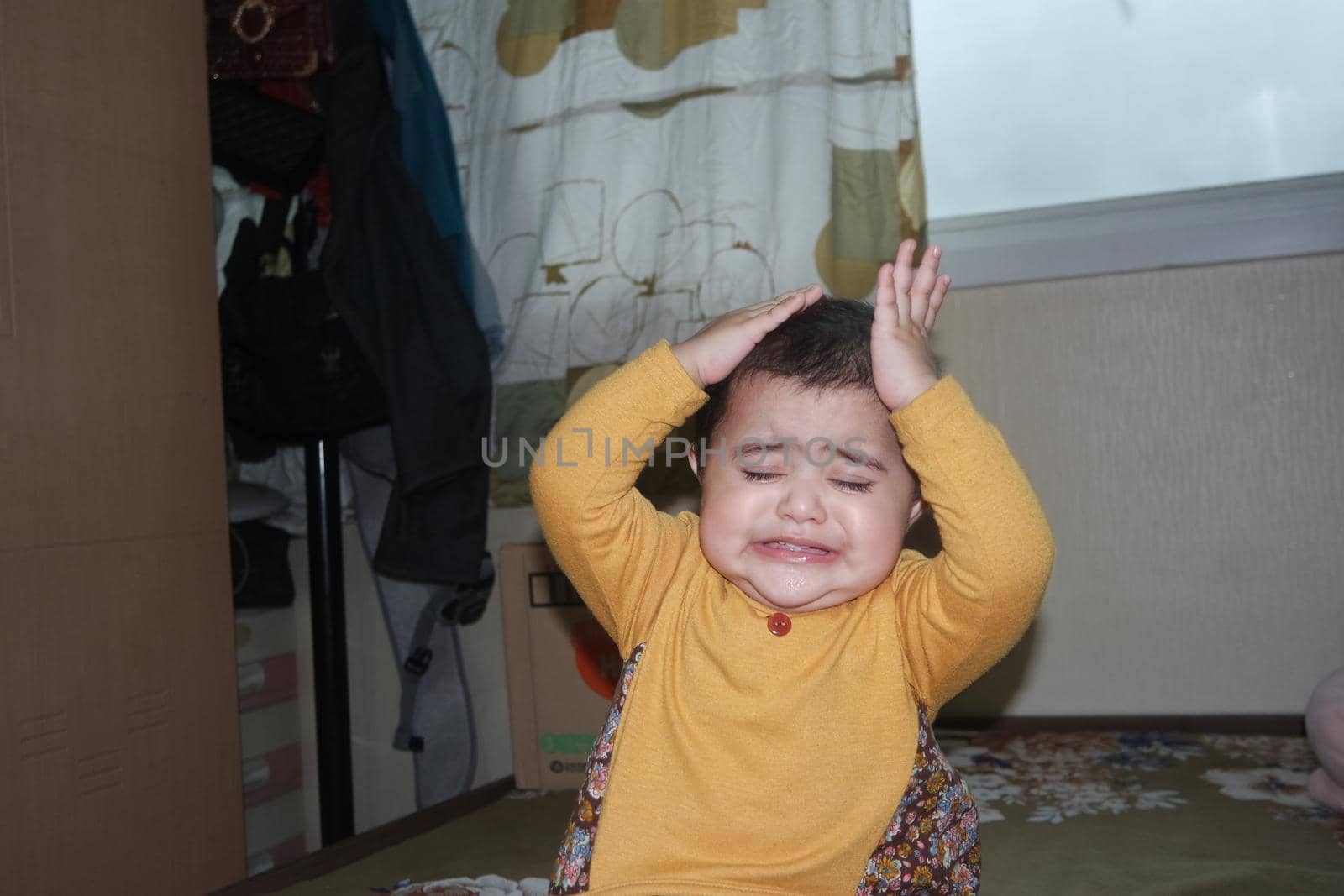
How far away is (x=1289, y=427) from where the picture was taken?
4.93ft

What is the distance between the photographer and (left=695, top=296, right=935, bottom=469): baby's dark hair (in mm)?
862

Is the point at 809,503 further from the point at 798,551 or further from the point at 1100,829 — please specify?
the point at 1100,829

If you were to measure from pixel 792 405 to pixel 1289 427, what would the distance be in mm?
991

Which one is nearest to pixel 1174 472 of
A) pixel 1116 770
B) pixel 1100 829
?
pixel 1116 770

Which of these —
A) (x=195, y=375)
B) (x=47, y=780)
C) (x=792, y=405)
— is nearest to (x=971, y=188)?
(x=792, y=405)

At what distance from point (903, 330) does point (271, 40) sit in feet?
3.95

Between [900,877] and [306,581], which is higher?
[306,581]

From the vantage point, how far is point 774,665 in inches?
33.8

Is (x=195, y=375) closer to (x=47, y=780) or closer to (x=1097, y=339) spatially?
(x=47, y=780)

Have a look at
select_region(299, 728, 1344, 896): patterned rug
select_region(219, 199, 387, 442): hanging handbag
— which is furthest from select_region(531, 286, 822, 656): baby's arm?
select_region(219, 199, 387, 442): hanging handbag

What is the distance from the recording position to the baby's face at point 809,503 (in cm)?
84

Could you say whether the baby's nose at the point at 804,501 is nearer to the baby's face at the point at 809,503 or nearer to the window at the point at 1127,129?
the baby's face at the point at 809,503

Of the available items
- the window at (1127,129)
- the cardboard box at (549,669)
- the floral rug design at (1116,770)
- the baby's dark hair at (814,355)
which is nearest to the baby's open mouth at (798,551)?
the baby's dark hair at (814,355)

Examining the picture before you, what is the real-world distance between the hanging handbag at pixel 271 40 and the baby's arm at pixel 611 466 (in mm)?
1007
